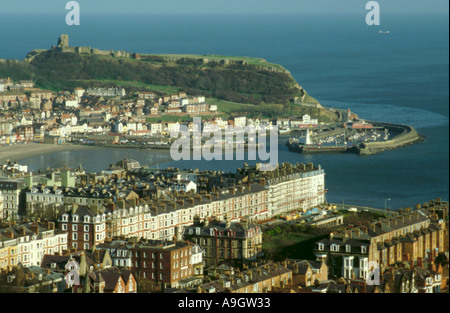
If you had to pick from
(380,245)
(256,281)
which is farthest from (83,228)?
(256,281)

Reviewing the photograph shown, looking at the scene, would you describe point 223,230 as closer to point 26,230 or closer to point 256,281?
point 26,230

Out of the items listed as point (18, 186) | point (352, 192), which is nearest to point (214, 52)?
point (352, 192)

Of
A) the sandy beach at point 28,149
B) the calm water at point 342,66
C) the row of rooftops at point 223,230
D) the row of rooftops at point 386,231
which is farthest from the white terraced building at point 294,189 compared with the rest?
the sandy beach at point 28,149

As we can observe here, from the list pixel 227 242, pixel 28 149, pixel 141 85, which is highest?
pixel 141 85

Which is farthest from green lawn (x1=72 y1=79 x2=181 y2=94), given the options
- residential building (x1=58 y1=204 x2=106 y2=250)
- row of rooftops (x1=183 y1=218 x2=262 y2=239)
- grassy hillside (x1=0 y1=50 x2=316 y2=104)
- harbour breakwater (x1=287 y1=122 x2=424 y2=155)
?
row of rooftops (x1=183 y1=218 x2=262 y2=239)

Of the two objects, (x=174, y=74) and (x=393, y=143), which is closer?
(x=393, y=143)

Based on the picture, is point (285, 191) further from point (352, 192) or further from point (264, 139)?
point (264, 139)
